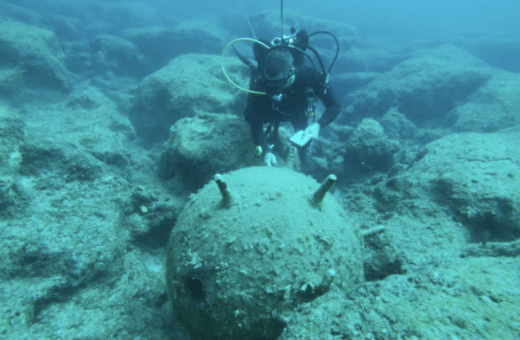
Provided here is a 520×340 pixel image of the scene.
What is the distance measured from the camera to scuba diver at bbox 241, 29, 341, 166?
3594 millimetres

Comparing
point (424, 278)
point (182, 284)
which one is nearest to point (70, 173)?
point (182, 284)

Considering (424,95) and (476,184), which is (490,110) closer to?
(424,95)

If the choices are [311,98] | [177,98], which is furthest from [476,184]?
[177,98]

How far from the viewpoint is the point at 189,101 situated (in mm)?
6141

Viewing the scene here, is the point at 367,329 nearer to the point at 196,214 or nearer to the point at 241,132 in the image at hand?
the point at 196,214

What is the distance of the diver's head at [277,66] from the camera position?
3.53 metres

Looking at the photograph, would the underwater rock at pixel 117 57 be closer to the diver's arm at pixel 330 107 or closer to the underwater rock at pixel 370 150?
the diver's arm at pixel 330 107

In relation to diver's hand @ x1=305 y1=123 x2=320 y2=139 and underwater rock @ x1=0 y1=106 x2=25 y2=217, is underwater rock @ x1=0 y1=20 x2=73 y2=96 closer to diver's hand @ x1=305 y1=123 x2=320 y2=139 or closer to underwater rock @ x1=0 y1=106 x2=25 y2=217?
underwater rock @ x1=0 y1=106 x2=25 y2=217

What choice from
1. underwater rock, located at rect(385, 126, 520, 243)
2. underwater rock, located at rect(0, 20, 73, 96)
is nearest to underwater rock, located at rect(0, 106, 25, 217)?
underwater rock, located at rect(385, 126, 520, 243)

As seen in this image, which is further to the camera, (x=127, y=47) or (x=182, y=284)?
(x=127, y=47)

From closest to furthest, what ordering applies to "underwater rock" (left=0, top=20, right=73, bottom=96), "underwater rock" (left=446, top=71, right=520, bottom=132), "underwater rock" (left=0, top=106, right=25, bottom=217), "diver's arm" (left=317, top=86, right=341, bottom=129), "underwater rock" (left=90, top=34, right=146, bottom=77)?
"underwater rock" (left=0, top=106, right=25, bottom=217), "diver's arm" (left=317, top=86, right=341, bottom=129), "underwater rock" (left=446, top=71, right=520, bottom=132), "underwater rock" (left=0, top=20, right=73, bottom=96), "underwater rock" (left=90, top=34, right=146, bottom=77)

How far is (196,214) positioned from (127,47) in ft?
43.6

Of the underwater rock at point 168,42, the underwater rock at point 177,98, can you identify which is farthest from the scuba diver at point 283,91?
the underwater rock at point 168,42

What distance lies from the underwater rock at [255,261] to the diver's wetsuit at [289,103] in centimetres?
202
